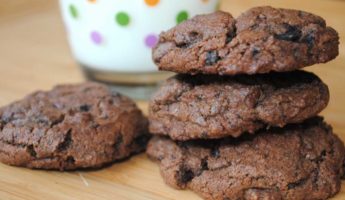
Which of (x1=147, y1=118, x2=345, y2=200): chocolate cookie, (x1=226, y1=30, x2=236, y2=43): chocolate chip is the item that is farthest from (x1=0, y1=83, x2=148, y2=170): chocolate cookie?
(x1=226, y1=30, x2=236, y2=43): chocolate chip

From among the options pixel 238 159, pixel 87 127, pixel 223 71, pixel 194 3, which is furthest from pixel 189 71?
pixel 194 3

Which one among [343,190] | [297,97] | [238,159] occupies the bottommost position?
[343,190]

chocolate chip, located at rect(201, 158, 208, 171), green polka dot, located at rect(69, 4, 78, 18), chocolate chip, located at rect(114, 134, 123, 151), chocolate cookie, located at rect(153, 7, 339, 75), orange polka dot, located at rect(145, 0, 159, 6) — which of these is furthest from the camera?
green polka dot, located at rect(69, 4, 78, 18)

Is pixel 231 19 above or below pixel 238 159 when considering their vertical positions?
above

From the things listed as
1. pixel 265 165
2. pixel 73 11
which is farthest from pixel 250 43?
pixel 73 11

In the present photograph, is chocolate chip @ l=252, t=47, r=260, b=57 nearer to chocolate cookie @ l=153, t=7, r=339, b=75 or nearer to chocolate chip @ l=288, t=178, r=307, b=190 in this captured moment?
chocolate cookie @ l=153, t=7, r=339, b=75

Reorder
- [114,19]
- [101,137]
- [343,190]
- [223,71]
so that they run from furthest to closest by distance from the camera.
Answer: [114,19]
[101,137]
[343,190]
[223,71]

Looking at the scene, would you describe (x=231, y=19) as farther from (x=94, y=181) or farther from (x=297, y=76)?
(x=94, y=181)

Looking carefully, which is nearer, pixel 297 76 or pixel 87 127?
pixel 297 76
